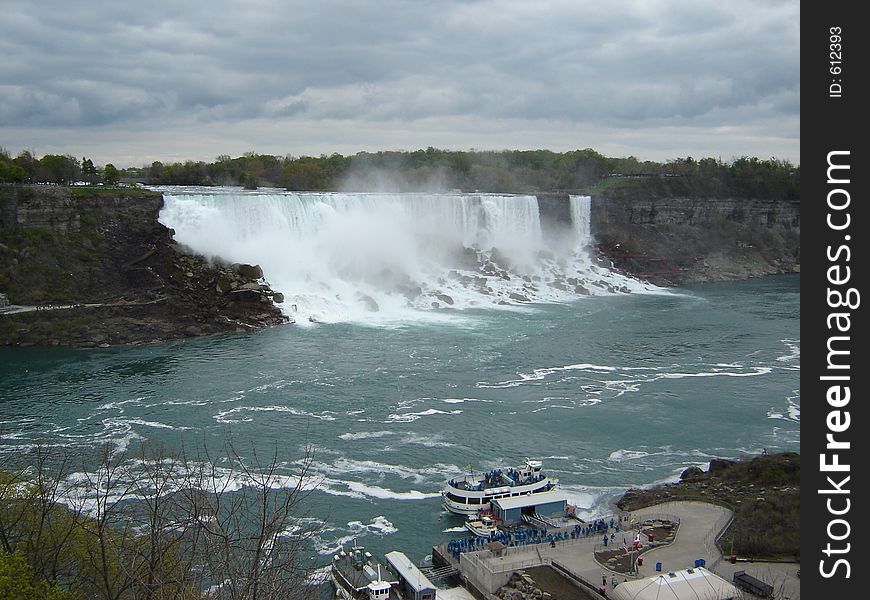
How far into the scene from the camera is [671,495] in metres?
20.0

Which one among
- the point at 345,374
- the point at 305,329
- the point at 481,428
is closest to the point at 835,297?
the point at 481,428

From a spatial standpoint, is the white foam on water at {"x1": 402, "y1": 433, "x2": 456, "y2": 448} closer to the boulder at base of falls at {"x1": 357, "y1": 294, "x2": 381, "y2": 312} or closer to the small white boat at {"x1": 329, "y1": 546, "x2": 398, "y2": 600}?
the small white boat at {"x1": 329, "y1": 546, "x2": 398, "y2": 600}

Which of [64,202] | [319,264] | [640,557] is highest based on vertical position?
[64,202]

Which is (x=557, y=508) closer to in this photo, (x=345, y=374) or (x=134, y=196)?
(x=345, y=374)

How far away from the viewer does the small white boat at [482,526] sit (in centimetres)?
1870

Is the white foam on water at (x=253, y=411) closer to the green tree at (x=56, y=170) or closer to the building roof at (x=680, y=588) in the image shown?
the building roof at (x=680, y=588)

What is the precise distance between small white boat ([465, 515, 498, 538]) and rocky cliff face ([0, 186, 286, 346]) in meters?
22.2

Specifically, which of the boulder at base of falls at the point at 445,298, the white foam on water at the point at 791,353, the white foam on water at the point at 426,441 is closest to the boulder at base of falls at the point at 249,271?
the boulder at base of falls at the point at 445,298

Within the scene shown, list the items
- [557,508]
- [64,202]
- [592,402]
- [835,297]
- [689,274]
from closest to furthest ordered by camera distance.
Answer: [835,297] < [557,508] < [592,402] < [64,202] < [689,274]

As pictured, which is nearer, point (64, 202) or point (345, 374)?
point (345, 374)

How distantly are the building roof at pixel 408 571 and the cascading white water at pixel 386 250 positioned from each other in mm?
25579

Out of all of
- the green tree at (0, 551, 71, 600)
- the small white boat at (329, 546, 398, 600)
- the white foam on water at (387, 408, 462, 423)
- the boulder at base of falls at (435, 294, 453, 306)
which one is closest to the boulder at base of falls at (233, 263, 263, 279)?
the boulder at base of falls at (435, 294, 453, 306)

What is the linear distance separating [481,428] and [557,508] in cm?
606

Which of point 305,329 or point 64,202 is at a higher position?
point 64,202
